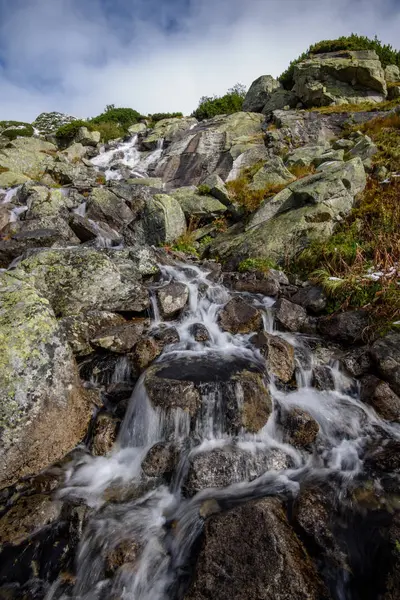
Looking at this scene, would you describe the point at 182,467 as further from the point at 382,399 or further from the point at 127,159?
the point at 127,159

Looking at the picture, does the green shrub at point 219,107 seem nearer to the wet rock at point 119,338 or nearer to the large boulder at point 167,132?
the large boulder at point 167,132

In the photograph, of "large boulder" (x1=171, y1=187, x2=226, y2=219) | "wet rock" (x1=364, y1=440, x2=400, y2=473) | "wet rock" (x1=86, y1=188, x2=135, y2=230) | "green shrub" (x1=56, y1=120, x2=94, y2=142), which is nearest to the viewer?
"wet rock" (x1=364, y1=440, x2=400, y2=473)

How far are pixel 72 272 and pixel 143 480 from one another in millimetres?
5235

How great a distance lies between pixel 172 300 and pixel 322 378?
4089 mm

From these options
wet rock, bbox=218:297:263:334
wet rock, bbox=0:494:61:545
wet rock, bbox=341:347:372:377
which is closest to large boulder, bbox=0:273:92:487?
wet rock, bbox=0:494:61:545

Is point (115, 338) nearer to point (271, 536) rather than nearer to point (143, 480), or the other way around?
point (143, 480)

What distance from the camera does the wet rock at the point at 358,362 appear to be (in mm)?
6332

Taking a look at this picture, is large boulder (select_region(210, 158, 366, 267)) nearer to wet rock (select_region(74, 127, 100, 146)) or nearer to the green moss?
the green moss

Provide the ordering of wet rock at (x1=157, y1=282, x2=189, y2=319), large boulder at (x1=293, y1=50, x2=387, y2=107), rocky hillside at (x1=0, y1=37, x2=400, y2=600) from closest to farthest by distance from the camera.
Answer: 1. rocky hillside at (x1=0, y1=37, x2=400, y2=600)
2. wet rock at (x1=157, y1=282, x2=189, y2=319)
3. large boulder at (x1=293, y1=50, x2=387, y2=107)

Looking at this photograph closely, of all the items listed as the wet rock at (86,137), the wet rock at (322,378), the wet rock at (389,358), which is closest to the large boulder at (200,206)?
the wet rock at (322,378)

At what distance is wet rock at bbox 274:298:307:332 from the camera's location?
7.91 metres

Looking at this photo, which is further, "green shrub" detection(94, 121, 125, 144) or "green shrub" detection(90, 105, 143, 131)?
"green shrub" detection(90, 105, 143, 131)

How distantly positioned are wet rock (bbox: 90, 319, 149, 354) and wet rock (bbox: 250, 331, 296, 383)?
277cm

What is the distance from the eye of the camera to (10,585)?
332 centimetres
